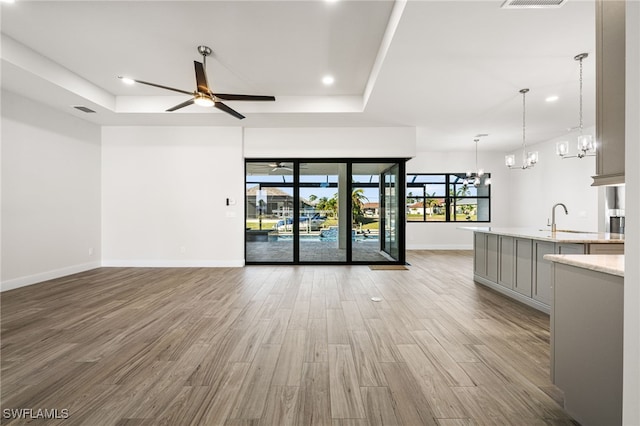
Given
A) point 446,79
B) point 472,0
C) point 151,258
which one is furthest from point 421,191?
point 151,258

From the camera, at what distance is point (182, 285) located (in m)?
4.26

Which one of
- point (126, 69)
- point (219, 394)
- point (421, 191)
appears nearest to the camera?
point (219, 394)

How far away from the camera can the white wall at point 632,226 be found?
3.03 feet

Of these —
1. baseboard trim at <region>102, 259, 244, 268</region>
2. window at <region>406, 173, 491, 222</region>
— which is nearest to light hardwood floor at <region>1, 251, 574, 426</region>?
baseboard trim at <region>102, 259, 244, 268</region>

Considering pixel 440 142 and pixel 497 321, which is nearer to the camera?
pixel 497 321

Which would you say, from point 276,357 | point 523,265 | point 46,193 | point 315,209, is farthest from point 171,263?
point 523,265

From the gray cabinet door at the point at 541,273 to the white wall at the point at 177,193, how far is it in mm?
4928

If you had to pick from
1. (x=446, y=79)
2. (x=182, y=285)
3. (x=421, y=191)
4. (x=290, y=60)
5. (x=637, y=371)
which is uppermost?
(x=290, y=60)

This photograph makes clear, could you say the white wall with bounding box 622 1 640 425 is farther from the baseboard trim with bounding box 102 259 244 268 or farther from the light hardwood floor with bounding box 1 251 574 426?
the baseboard trim with bounding box 102 259 244 268

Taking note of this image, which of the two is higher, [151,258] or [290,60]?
[290,60]

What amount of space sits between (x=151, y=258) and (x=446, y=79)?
20.7 feet

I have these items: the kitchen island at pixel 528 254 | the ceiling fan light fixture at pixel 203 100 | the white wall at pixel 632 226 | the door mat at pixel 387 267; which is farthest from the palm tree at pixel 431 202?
the white wall at pixel 632 226

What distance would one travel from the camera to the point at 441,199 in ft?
27.5

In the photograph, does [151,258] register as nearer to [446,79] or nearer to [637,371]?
[446,79]
